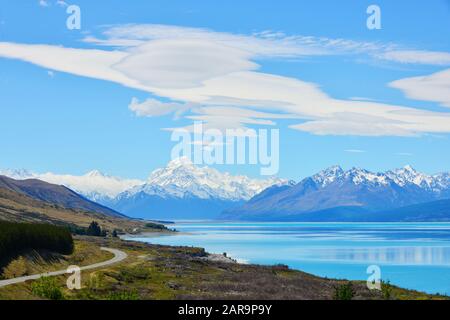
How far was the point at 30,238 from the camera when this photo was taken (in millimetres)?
101062

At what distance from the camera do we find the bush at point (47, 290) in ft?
208

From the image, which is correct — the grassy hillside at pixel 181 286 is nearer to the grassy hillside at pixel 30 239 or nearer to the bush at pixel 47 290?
the bush at pixel 47 290

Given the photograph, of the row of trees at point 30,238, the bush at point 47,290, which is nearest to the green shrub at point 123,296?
the bush at point 47,290

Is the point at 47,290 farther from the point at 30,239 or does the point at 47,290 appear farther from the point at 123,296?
the point at 30,239

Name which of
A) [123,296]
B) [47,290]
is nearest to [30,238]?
[47,290]

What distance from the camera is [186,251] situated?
165 metres

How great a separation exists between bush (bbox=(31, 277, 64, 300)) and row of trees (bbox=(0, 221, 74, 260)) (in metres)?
19.3

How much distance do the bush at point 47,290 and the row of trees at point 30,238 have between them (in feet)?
63.5

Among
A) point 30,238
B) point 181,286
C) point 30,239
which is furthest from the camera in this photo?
point 30,238

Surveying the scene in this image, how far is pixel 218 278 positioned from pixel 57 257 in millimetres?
27047

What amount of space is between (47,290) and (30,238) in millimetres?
38889

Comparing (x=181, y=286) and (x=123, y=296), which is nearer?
(x=123, y=296)

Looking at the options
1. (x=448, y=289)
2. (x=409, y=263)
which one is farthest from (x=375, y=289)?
(x=409, y=263)
